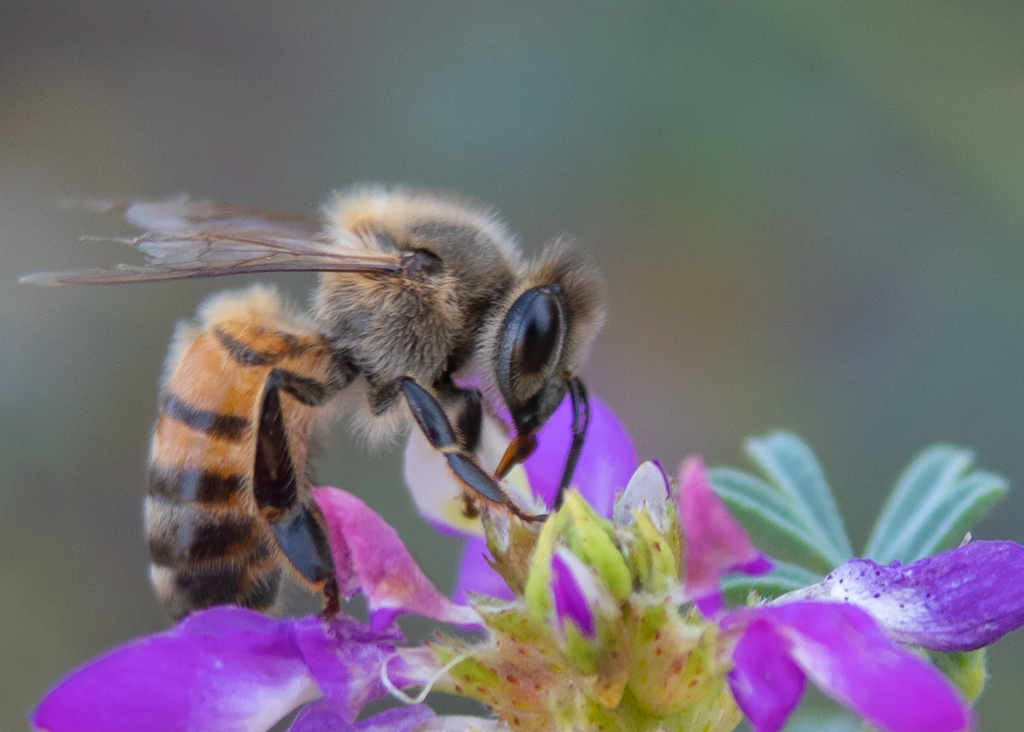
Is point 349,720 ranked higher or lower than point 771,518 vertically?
lower

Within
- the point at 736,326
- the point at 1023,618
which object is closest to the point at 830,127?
the point at 736,326

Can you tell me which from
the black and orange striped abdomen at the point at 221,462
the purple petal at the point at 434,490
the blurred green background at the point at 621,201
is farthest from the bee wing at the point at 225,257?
the blurred green background at the point at 621,201

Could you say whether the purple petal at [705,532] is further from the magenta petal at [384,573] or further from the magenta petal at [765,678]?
the magenta petal at [384,573]

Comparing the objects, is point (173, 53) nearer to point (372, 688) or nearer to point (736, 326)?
point (736, 326)

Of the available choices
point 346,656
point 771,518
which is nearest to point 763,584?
point 771,518

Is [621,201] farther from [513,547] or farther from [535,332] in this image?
[513,547]
